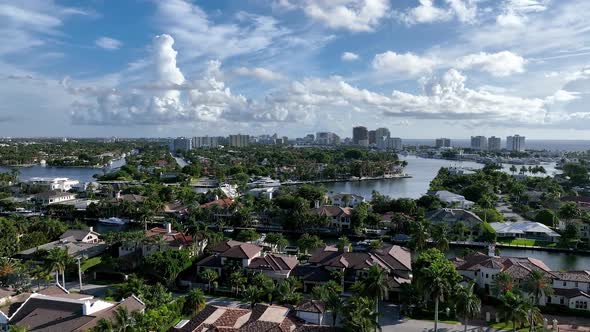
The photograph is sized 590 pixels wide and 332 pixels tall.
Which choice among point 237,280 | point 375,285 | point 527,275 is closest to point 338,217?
point 237,280

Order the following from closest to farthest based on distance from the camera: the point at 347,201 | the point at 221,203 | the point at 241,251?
the point at 241,251
the point at 221,203
the point at 347,201

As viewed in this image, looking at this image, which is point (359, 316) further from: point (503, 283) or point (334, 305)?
point (503, 283)

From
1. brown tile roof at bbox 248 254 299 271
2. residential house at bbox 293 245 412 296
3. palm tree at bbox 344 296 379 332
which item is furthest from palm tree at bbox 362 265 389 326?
brown tile roof at bbox 248 254 299 271

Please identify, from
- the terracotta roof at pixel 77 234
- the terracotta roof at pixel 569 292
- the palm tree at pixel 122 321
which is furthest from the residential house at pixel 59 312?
the terracotta roof at pixel 569 292

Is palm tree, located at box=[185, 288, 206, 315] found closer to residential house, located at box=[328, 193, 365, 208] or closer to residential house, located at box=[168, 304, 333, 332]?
residential house, located at box=[168, 304, 333, 332]

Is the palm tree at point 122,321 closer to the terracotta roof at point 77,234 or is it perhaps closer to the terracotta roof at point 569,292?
the terracotta roof at point 569,292
